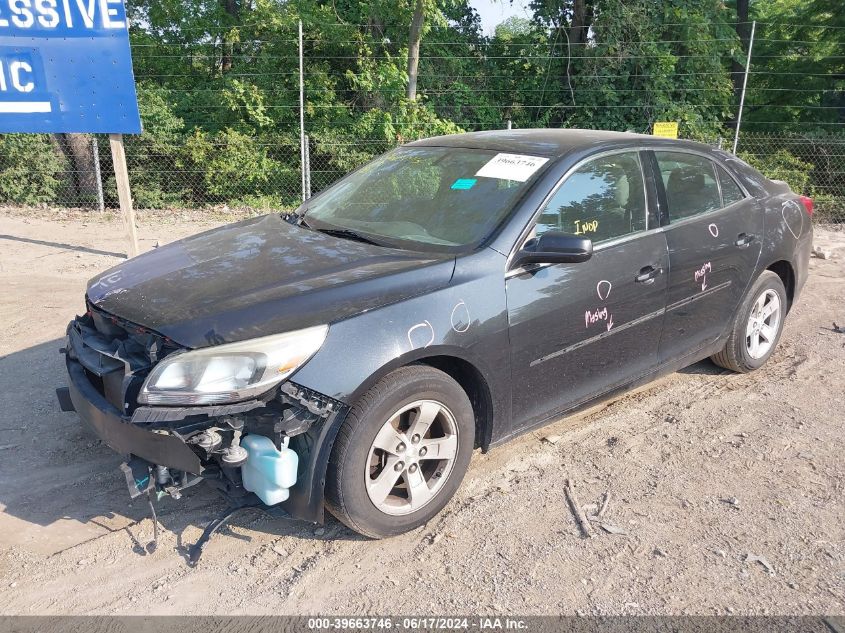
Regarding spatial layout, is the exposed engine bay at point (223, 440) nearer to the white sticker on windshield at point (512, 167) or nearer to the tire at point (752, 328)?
the white sticker on windshield at point (512, 167)

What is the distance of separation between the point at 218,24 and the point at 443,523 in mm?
15675

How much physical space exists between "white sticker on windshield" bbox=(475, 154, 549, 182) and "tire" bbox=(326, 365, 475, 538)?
1.24 meters

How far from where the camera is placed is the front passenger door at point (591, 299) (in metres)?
3.35

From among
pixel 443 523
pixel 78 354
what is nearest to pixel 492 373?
pixel 443 523

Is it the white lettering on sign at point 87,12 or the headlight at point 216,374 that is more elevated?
the white lettering on sign at point 87,12

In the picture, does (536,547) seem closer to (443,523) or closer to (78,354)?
(443,523)

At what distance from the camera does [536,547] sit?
3041mm

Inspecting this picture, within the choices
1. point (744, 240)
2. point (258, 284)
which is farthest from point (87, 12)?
point (744, 240)

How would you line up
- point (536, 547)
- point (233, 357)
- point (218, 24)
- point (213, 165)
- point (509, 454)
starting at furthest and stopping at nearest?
1. point (218, 24)
2. point (213, 165)
3. point (509, 454)
4. point (536, 547)
5. point (233, 357)

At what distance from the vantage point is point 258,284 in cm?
302

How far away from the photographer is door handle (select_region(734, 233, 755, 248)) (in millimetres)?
Result: 4480

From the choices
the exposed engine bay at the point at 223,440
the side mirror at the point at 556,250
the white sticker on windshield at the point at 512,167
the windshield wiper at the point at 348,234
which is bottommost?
the exposed engine bay at the point at 223,440

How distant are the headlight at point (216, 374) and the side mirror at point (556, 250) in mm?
1287

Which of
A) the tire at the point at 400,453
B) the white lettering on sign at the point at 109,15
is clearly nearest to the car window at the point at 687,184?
the tire at the point at 400,453
